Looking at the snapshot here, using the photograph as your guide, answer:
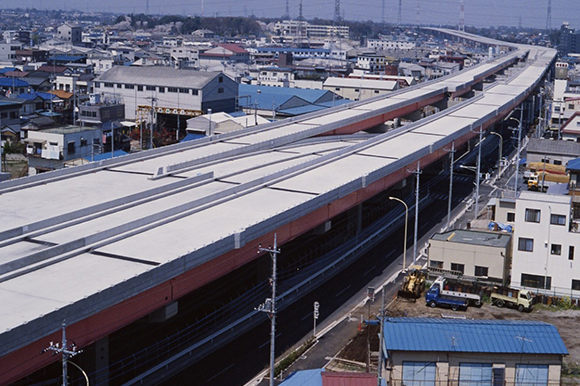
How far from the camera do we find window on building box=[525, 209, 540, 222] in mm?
15695

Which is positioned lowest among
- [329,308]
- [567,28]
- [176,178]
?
[329,308]

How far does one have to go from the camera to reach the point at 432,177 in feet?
86.2

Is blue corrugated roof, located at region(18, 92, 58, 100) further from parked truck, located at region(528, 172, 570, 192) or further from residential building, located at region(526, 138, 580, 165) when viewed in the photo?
parked truck, located at region(528, 172, 570, 192)

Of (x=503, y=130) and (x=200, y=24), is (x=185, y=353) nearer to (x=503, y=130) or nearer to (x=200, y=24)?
(x=503, y=130)

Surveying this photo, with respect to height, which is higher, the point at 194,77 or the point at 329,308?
the point at 194,77

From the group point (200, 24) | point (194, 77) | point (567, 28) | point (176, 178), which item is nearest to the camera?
point (176, 178)

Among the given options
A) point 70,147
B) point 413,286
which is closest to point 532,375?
point 413,286

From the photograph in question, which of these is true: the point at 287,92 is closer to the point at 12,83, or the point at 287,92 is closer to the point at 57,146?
the point at 12,83

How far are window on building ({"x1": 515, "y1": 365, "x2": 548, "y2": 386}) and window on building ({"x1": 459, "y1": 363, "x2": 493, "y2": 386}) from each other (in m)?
0.41

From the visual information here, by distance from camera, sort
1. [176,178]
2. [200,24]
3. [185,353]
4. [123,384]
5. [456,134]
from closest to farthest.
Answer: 1. [123,384]
2. [185,353]
3. [176,178]
4. [456,134]
5. [200,24]

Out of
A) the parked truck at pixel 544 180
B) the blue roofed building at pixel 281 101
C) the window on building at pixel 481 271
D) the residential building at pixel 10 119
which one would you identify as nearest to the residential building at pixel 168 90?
the blue roofed building at pixel 281 101

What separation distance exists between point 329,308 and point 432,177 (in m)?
13.1

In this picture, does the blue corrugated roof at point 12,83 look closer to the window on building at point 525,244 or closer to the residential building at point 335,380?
the window on building at point 525,244

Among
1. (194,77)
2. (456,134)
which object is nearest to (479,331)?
(456,134)
